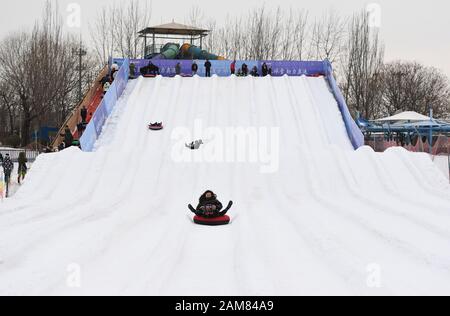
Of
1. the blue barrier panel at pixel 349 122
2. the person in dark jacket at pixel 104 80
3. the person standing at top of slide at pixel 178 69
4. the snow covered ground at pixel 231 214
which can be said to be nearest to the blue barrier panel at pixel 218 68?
the person standing at top of slide at pixel 178 69

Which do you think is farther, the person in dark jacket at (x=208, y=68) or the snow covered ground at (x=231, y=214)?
the person in dark jacket at (x=208, y=68)

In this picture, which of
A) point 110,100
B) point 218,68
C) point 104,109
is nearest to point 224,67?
point 218,68

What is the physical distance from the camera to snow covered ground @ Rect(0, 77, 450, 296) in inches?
247

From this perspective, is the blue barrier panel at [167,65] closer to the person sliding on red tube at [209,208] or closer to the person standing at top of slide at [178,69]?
the person standing at top of slide at [178,69]

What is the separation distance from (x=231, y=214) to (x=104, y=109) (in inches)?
470

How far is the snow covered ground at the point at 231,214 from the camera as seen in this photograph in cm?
626

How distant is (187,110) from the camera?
906 inches

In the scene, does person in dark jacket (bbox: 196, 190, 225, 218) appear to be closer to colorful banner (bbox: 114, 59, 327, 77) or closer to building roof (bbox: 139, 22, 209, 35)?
colorful banner (bbox: 114, 59, 327, 77)

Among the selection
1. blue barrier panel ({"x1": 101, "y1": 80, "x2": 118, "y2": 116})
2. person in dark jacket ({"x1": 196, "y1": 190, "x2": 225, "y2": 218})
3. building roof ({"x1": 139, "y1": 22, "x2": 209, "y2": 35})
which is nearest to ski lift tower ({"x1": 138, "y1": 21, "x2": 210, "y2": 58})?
building roof ({"x1": 139, "y1": 22, "x2": 209, "y2": 35})

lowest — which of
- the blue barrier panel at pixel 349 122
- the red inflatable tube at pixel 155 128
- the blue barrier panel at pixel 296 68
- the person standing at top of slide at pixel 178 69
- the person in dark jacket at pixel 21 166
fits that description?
the person in dark jacket at pixel 21 166

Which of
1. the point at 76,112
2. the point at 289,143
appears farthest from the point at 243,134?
the point at 76,112

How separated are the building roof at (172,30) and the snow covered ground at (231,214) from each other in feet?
40.2

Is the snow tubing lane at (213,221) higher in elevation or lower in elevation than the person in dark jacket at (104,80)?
higher

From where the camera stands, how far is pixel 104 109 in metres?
21.5
